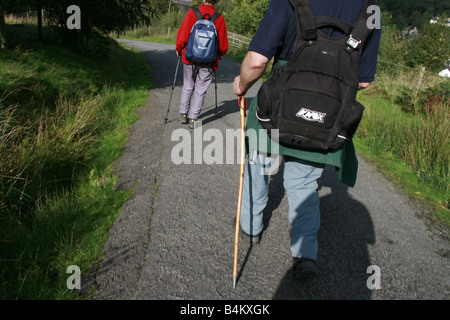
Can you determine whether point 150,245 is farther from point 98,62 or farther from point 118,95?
point 98,62

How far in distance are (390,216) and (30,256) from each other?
3.68m

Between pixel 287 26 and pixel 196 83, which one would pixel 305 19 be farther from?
pixel 196 83

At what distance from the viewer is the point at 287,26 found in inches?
80.0

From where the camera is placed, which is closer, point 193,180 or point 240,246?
point 240,246

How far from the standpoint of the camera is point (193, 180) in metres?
3.86

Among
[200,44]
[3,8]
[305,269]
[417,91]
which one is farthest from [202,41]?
[417,91]

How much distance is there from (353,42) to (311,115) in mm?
532

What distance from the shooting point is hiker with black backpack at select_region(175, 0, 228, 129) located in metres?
4.79

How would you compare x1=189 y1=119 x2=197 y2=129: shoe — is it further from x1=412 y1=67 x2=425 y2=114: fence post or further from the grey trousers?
x1=412 y1=67 x2=425 y2=114: fence post

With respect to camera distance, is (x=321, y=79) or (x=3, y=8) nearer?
(x=321, y=79)

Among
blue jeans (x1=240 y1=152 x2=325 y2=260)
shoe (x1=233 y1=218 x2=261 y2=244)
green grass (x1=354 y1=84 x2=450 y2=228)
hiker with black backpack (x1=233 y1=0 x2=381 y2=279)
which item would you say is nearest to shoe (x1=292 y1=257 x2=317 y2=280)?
blue jeans (x1=240 y1=152 x2=325 y2=260)

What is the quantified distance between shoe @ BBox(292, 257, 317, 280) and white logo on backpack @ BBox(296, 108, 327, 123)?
44.8 inches

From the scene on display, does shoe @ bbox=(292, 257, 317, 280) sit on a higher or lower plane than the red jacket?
lower

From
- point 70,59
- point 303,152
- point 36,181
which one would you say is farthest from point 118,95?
point 303,152
